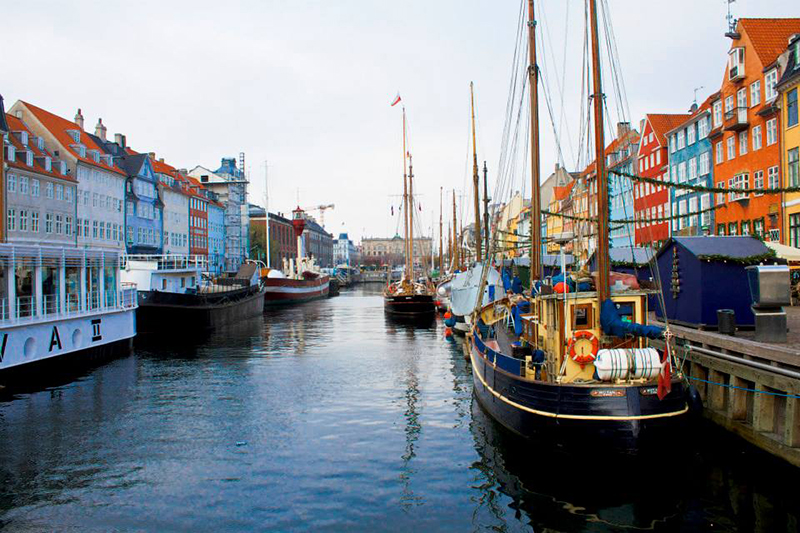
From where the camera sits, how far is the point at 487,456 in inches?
603

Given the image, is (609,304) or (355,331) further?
(355,331)

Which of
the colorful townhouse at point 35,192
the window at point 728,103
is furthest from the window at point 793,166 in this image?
the colorful townhouse at point 35,192

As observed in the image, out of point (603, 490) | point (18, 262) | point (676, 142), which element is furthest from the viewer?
point (676, 142)

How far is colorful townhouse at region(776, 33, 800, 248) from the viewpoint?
3347 cm

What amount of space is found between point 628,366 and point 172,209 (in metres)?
74.6

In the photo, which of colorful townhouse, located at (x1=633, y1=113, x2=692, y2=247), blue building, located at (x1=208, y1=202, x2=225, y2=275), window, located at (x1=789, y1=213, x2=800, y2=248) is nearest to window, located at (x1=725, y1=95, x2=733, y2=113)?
window, located at (x1=789, y1=213, x2=800, y2=248)

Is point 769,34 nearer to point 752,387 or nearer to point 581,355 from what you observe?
point 752,387

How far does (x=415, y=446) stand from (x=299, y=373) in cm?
1177

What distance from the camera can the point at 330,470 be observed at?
14422 mm

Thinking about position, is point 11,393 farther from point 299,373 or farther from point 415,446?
point 415,446

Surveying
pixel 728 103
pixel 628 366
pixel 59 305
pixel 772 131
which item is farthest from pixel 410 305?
pixel 628 366

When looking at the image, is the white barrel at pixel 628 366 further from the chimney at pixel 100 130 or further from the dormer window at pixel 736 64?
the chimney at pixel 100 130

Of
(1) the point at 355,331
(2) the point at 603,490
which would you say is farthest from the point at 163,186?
(2) the point at 603,490

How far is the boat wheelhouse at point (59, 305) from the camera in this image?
80.4 feet
